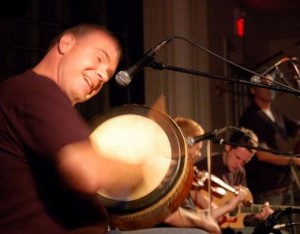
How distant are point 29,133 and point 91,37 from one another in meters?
0.38

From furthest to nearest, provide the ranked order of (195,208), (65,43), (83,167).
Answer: (195,208), (65,43), (83,167)

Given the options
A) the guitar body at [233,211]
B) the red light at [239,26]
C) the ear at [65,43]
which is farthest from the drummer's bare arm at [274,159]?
the ear at [65,43]

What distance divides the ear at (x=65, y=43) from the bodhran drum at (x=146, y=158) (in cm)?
33

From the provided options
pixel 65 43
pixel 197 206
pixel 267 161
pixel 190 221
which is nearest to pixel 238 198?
pixel 197 206

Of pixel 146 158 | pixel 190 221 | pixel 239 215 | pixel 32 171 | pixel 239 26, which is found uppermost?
pixel 239 26

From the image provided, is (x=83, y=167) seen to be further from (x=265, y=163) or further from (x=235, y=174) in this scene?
(x=265, y=163)

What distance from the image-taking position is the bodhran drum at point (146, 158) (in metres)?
1.67

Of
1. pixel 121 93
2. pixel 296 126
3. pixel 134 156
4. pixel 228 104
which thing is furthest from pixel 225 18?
pixel 134 156

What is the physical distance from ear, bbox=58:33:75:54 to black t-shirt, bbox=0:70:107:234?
18 cm

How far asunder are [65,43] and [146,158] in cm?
49

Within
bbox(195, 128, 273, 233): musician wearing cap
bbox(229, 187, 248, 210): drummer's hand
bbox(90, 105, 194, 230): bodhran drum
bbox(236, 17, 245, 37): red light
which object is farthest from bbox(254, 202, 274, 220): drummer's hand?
bbox(236, 17, 245, 37): red light

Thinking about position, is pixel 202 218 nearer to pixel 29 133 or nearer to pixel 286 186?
pixel 29 133

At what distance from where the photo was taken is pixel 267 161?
4.04 metres

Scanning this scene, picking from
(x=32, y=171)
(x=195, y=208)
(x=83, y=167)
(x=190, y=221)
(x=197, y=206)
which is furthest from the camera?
(x=197, y=206)
